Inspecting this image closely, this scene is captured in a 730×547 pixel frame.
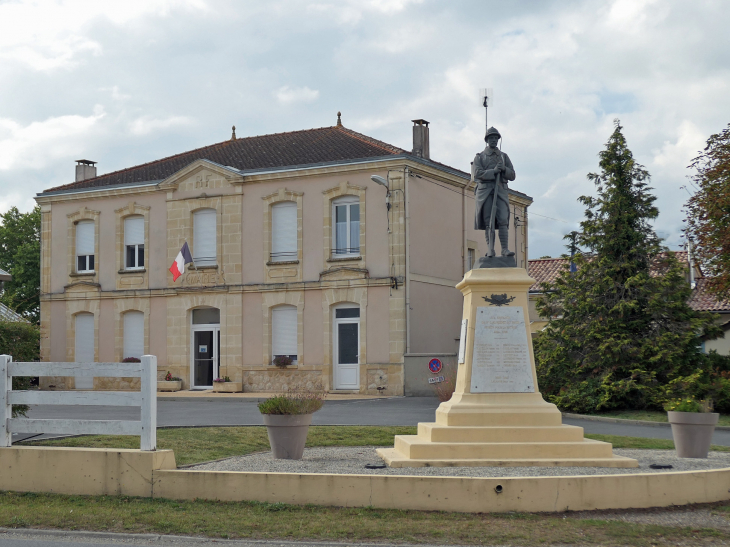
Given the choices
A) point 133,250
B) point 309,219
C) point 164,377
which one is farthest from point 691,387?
point 133,250

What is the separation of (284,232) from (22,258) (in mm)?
21033

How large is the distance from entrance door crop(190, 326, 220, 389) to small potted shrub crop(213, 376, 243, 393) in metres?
1.23

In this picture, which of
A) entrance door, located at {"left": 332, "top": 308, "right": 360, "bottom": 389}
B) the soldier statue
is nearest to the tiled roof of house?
entrance door, located at {"left": 332, "top": 308, "right": 360, "bottom": 389}

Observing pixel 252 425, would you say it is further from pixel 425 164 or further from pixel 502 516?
pixel 425 164

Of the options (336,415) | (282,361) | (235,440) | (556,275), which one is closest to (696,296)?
(556,275)

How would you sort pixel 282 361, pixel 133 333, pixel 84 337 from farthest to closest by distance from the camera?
1. pixel 84 337
2. pixel 133 333
3. pixel 282 361

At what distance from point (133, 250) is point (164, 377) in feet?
15.3

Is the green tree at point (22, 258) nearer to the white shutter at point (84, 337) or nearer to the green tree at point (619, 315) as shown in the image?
the white shutter at point (84, 337)

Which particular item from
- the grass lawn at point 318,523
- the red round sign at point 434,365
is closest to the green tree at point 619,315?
the red round sign at point 434,365

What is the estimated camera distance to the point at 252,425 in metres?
15.6

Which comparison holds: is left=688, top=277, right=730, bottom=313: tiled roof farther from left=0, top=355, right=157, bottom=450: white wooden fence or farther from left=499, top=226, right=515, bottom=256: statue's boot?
left=0, top=355, right=157, bottom=450: white wooden fence

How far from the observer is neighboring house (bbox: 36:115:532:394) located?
27031 mm

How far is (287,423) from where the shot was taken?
10.6 metres

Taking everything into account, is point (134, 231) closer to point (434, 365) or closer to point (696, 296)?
point (434, 365)
